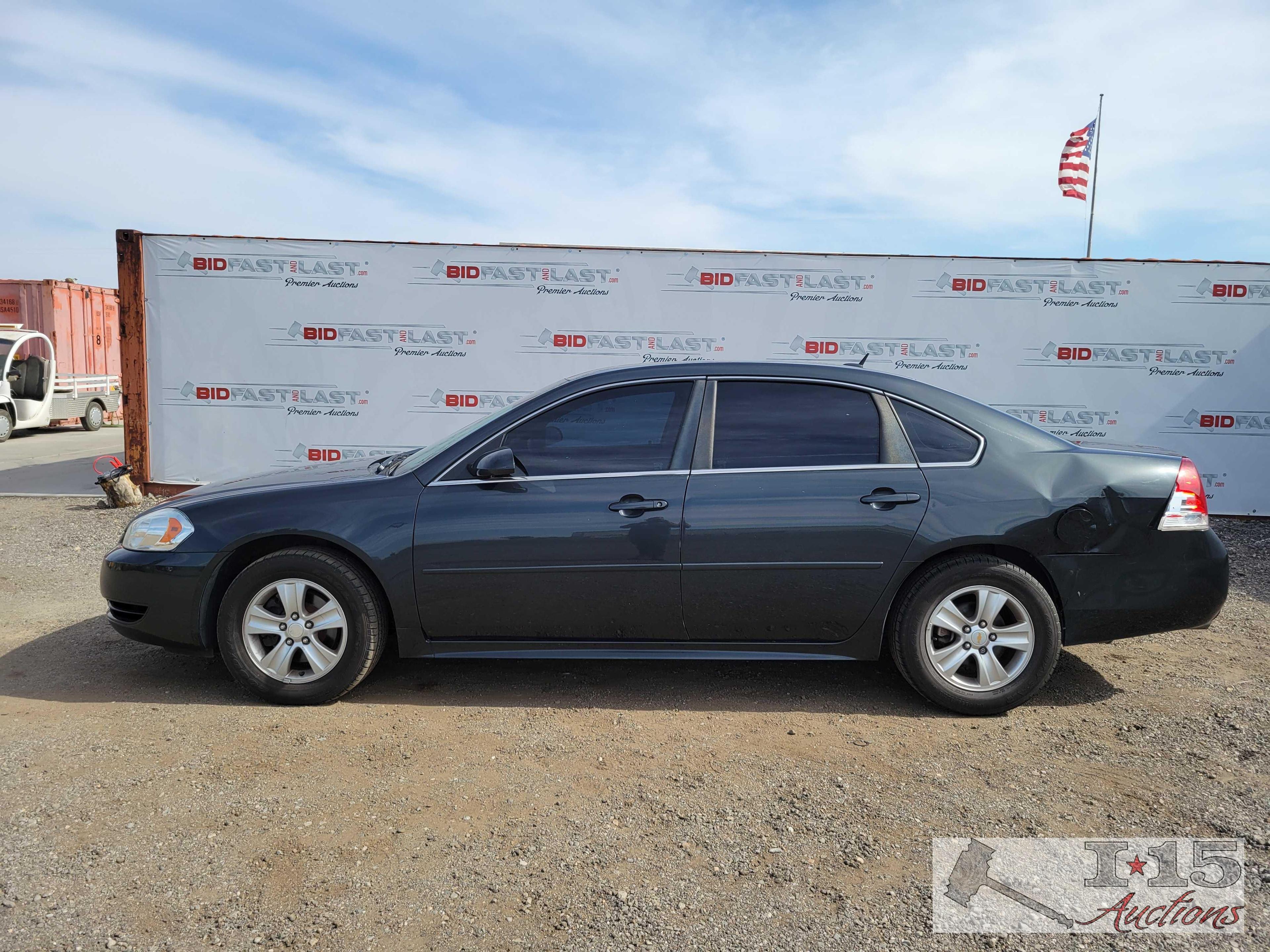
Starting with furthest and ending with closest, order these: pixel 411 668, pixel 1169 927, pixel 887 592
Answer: pixel 411 668
pixel 887 592
pixel 1169 927

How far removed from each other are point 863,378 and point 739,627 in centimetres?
128

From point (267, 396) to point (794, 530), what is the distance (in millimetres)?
7685

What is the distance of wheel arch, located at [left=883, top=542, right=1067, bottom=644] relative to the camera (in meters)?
3.81

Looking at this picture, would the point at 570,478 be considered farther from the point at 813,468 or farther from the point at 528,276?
the point at 528,276

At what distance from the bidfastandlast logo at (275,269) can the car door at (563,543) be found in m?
6.47

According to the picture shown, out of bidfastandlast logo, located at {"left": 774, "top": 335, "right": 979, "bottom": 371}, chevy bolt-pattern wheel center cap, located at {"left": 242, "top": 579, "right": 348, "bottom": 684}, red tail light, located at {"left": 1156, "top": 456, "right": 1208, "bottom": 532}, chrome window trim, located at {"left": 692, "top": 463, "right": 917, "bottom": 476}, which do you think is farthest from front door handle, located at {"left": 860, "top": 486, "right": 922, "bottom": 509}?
bidfastandlast logo, located at {"left": 774, "top": 335, "right": 979, "bottom": 371}

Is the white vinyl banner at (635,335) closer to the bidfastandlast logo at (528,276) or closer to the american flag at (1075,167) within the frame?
the bidfastandlast logo at (528,276)

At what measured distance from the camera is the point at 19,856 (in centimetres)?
264

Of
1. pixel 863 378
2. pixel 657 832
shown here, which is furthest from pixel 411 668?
pixel 863 378

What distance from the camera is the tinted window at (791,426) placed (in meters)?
3.89

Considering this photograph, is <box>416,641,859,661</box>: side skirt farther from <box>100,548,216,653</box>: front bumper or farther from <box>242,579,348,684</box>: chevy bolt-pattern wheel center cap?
<box>100,548,216,653</box>: front bumper

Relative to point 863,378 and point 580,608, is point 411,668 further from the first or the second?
point 863,378

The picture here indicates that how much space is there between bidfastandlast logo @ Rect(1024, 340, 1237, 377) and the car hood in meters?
7.57

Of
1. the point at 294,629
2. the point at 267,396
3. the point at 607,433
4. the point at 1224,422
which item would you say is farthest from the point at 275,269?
the point at 1224,422
